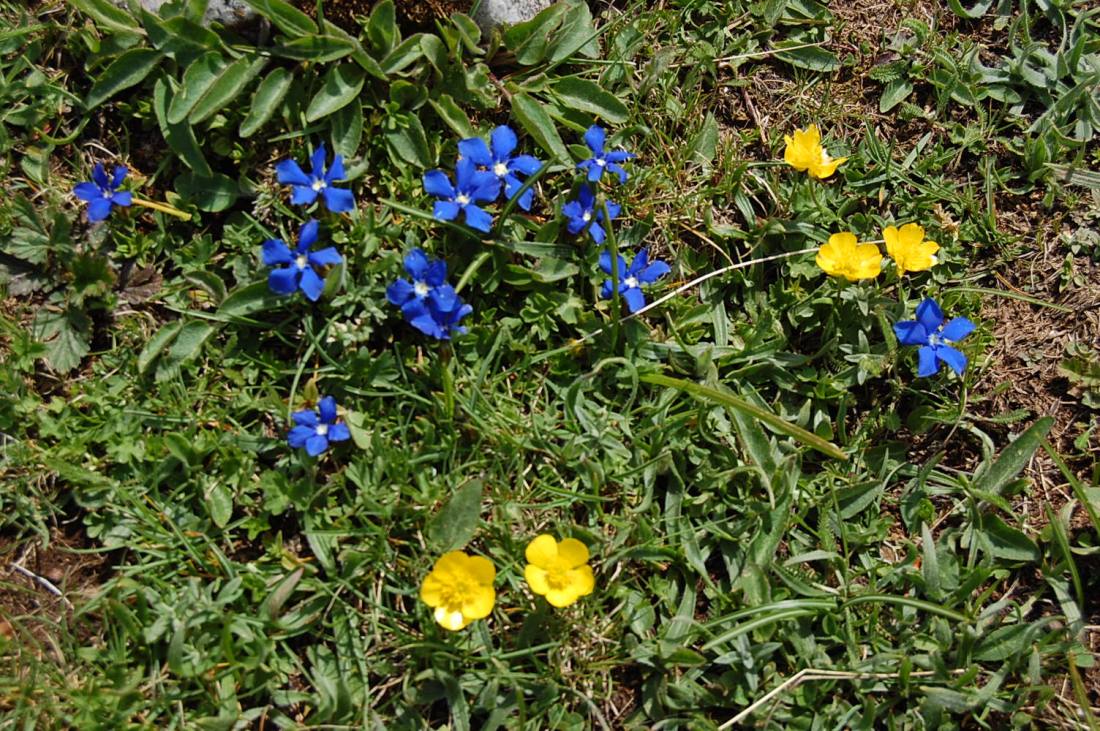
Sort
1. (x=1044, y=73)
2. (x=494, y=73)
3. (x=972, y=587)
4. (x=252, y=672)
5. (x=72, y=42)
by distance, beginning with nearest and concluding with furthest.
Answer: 1. (x=252, y=672)
2. (x=972, y=587)
3. (x=72, y=42)
4. (x=494, y=73)
5. (x=1044, y=73)

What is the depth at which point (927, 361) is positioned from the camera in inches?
Answer: 123

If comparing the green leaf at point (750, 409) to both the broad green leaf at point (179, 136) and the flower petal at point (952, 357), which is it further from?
the broad green leaf at point (179, 136)

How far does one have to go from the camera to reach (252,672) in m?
2.74

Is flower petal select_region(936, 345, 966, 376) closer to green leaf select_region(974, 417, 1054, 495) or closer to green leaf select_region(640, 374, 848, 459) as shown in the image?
green leaf select_region(974, 417, 1054, 495)

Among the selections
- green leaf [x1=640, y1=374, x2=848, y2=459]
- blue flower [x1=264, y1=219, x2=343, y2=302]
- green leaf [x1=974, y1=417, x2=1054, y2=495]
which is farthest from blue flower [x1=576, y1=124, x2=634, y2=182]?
green leaf [x1=974, y1=417, x2=1054, y2=495]

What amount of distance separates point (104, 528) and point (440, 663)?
1107 millimetres

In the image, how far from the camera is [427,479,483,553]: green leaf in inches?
111

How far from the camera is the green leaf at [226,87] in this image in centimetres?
303

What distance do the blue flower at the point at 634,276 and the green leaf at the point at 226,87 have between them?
1314 mm

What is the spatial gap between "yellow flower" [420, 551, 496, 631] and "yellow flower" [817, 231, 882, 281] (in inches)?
60.6

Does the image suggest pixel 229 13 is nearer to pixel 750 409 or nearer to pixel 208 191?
Answer: pixel 208 191

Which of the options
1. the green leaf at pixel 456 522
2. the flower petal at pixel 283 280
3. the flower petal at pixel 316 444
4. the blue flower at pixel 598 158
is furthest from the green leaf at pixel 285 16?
the green leaf at pixel 456 522

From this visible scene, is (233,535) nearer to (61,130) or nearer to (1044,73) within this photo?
(61,130)

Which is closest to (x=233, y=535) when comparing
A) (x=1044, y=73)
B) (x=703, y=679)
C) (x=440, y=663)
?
(x=440, y=663)
